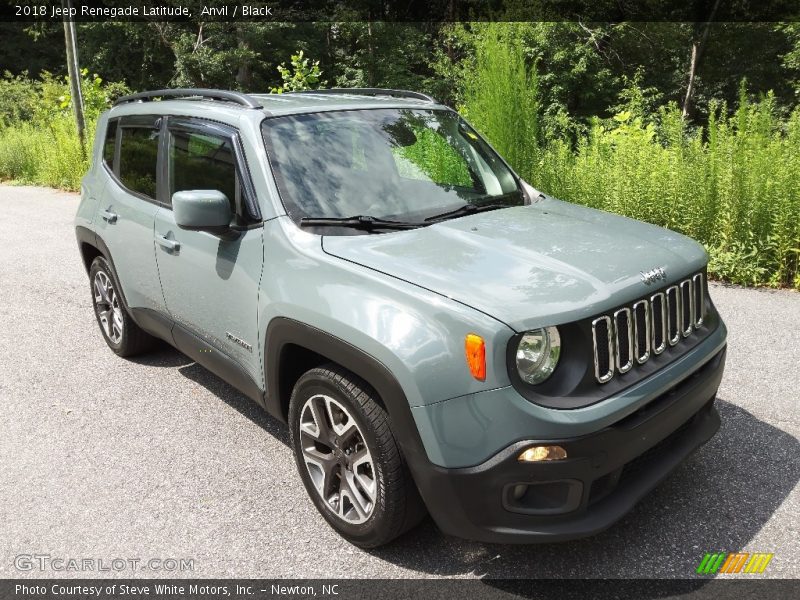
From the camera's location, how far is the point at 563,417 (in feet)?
7.68

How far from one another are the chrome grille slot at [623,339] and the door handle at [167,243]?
96.3 inches

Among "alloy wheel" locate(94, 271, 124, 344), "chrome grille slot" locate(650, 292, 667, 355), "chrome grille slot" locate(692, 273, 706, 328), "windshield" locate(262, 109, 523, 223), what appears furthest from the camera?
"alloy wheel" locate(94, 271, 124, 344)

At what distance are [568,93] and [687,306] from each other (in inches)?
1082

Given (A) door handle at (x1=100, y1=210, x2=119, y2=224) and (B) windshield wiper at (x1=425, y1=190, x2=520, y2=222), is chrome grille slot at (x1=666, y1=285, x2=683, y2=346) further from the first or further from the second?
(A) door handle at (x1=100, y1=210, x2=119, y2=224)

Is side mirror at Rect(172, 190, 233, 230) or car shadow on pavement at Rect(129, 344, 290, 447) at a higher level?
side mirror at Rect(172, 190, 233, 230)

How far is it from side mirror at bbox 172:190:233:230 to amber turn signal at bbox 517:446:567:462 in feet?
6.00

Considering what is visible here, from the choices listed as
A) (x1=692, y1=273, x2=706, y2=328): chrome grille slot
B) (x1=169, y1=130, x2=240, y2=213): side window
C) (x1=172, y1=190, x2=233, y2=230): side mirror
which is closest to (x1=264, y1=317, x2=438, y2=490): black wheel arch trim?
(x1=172, y1=190, x2=233, y2=230): side mirror

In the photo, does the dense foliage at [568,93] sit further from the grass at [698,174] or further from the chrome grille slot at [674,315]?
the chrome grille slot at [674,315]

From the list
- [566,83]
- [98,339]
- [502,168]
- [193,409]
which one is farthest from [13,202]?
[566,83]

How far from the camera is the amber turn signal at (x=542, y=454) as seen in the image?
2.33 metres

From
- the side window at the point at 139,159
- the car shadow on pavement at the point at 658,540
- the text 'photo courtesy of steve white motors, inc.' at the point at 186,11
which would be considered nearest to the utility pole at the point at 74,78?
the side window at the point at 139,159

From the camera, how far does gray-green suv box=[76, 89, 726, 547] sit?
A: 2.38m

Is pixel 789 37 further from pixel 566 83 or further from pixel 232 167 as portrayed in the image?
pixel 232 167

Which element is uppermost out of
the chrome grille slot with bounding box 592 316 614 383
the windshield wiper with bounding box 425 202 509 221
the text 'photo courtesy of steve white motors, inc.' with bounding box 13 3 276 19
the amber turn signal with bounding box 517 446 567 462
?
the text 'photo courtesy of steve white motors, inc.' with bounding box 13 3 276 19
